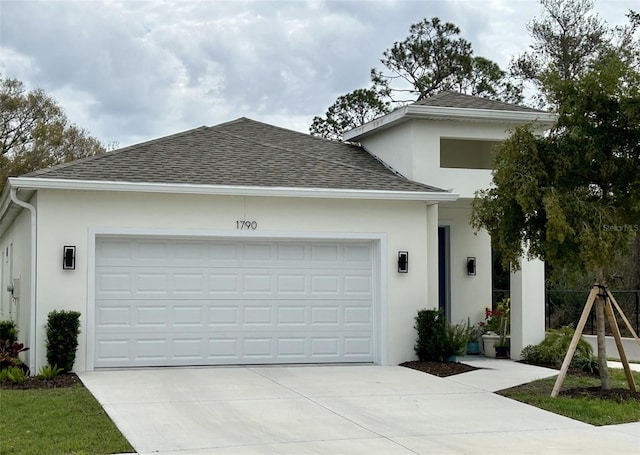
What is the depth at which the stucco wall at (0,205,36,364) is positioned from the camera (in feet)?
48.0

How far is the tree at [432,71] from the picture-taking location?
34.6 meters

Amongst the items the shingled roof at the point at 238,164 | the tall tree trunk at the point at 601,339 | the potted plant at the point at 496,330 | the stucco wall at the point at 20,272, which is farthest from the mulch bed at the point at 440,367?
the stucco wall at the point at 20,272

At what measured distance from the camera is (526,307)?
1636 cm

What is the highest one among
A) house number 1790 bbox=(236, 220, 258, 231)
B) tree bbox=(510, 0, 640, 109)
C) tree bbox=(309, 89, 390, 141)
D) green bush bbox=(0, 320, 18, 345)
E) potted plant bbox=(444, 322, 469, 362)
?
tree bbox=(510, 0, 640, 109)

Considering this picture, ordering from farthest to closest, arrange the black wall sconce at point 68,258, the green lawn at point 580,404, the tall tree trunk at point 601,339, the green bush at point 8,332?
the green bush at point 8,332, the black wall sconce at point 68,258, the tall tree trunk at point 601,339, the green lawn at point 580,404

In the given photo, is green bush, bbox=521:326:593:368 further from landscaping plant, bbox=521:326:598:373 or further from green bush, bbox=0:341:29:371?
green bush, bbox=0:341:29:371

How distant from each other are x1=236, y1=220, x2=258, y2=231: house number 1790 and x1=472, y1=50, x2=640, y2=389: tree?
13.9ft

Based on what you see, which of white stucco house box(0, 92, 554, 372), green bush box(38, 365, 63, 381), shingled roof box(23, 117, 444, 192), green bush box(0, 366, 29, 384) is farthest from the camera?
shingled roof box(23, 117, 444, 192)

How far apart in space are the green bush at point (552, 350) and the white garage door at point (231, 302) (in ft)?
9.93

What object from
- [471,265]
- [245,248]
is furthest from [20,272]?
[471,265]

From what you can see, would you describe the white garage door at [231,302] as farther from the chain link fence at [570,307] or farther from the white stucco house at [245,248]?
the chain link fence at [570,307]

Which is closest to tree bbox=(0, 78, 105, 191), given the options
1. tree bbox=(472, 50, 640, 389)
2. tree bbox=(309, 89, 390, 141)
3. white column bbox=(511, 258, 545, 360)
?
tree bbox=(309, 89, 390, 141)

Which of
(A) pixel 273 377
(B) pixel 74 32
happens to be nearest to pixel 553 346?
(A) pixel 273 377

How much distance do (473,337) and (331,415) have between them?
324 inches
